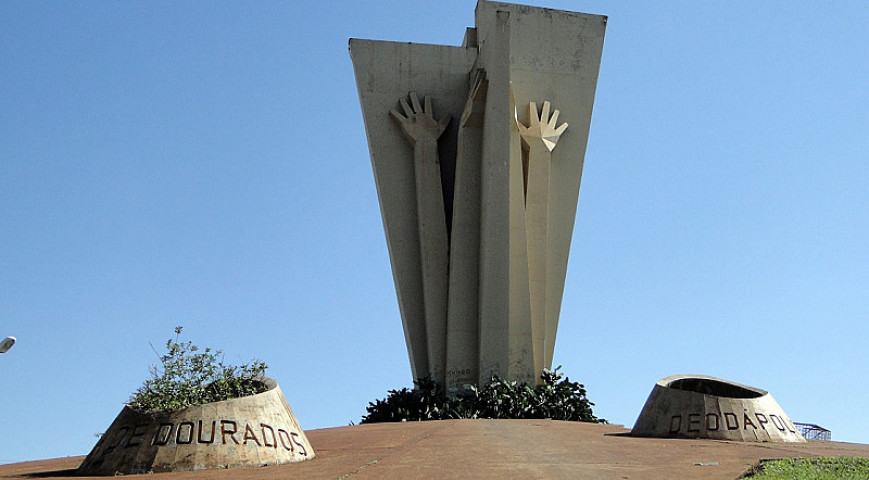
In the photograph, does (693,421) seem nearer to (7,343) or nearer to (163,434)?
(163,434)

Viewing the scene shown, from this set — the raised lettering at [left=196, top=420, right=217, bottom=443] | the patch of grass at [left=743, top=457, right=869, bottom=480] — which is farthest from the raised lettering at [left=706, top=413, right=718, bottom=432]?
the raised lettering at [left=196, top=420, right=217, bottom=443]

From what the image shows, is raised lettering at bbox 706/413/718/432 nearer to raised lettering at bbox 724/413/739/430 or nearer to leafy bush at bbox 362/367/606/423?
raised lettering at bbox 724/413/739/430

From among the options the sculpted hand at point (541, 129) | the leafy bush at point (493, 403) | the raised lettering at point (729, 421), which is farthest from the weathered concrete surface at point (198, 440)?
the sculpted hand at point (541, 129)

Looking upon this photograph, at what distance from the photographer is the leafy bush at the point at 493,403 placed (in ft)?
47.3

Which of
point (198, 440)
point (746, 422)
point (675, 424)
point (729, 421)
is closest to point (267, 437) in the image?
point (198, 440)

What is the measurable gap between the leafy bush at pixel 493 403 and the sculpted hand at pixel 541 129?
4.38 metres

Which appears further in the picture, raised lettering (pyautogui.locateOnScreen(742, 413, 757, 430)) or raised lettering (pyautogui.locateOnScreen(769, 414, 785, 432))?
raised lettering (pyautogui.locateOnScreen(769, 414, 785, 432))

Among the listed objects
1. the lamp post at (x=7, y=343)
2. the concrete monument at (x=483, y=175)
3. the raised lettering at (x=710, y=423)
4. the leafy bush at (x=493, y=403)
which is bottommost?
the lamp post at (x=7, y=343)

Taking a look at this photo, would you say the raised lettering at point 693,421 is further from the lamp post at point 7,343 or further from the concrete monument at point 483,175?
the lamp post at point 7,343

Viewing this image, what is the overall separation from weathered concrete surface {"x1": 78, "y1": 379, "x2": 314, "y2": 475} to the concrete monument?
7.97 m

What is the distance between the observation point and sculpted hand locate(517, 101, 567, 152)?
16984mm

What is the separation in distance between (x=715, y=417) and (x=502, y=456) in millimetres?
3960

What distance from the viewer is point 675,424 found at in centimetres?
1043

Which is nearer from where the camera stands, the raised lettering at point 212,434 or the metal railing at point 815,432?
the raised lettering at point 212,434
